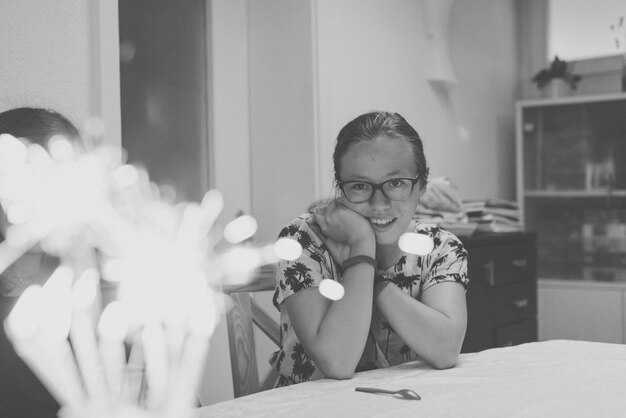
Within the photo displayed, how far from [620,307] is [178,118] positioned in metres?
2.54

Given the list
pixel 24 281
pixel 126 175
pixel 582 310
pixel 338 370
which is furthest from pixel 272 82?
pixel 582 310

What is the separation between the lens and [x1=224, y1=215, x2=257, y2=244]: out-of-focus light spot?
A: 7.56 ft

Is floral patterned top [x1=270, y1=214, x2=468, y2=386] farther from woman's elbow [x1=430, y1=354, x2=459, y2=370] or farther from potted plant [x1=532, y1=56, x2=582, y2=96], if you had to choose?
potted plant [x1=532, y1=56, x2=582, y2=96]


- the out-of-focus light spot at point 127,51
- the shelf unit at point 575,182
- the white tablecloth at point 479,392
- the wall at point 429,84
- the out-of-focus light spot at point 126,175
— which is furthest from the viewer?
the shelf unit at point 575,182

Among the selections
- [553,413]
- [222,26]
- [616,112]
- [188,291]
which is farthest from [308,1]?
[616,112]

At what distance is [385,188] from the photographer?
136cm

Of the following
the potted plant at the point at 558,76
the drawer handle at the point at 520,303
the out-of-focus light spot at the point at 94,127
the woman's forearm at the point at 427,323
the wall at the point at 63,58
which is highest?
the potted plant at the point at 558,76

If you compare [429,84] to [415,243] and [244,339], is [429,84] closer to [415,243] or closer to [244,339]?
[415,243]

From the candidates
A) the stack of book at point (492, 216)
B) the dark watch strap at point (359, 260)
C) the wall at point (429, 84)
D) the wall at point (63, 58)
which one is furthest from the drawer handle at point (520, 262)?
the wall at point (63, 58)

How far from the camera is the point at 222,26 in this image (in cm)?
233

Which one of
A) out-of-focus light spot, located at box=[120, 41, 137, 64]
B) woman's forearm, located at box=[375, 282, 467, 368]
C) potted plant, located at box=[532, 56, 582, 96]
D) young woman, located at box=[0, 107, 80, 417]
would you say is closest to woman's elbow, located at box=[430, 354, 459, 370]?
woman's forearm, located at box=[375, 282, 467, 368]

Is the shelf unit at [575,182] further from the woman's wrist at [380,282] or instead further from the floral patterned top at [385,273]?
the woman's wrist at [380,282]

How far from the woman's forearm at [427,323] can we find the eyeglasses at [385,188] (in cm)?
19

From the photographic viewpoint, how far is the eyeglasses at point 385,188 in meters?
1.36
